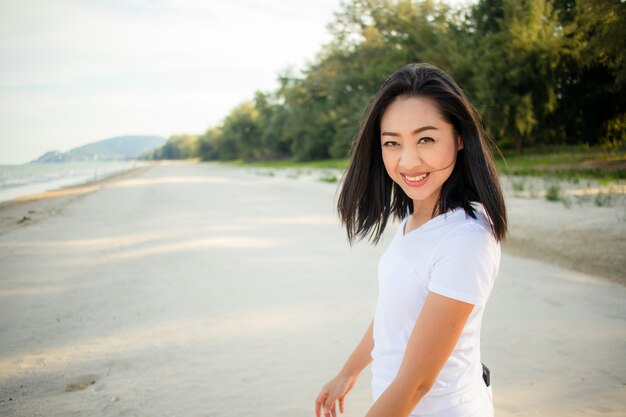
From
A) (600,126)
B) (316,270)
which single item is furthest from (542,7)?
(316,270)

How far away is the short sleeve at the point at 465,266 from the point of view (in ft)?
3.40

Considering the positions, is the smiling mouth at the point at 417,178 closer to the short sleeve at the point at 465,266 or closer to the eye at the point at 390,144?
the eye at the point at 390,144

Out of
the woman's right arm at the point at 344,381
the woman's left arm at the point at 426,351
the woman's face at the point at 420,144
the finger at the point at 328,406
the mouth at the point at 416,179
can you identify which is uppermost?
the woman's face at the point at 420,144

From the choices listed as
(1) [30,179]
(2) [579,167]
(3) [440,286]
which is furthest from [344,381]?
(1) [30,179]

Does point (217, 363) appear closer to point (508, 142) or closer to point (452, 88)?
point (452, 88)

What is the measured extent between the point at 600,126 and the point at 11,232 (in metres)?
26.0

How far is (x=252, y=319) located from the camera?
12.8 ft

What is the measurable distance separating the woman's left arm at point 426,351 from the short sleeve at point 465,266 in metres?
0.03

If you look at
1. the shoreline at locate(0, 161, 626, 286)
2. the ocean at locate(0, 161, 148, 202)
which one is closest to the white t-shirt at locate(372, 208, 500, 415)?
the shoreline at locate(0, 161, 626, 286)

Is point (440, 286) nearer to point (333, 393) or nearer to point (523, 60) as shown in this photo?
point (333, 393)

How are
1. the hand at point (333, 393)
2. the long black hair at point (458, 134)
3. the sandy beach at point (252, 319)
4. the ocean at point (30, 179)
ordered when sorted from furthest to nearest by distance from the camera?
the ocean at point (30, 179), the sandy beach at point (252, 319), the hand at point (333, 393), the long black hair at point (458, 134)

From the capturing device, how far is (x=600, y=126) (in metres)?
21.5

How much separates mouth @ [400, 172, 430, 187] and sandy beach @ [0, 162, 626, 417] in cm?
180

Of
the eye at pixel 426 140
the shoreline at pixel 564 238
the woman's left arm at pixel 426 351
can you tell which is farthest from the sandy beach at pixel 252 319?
the eye at pixel 426 140
